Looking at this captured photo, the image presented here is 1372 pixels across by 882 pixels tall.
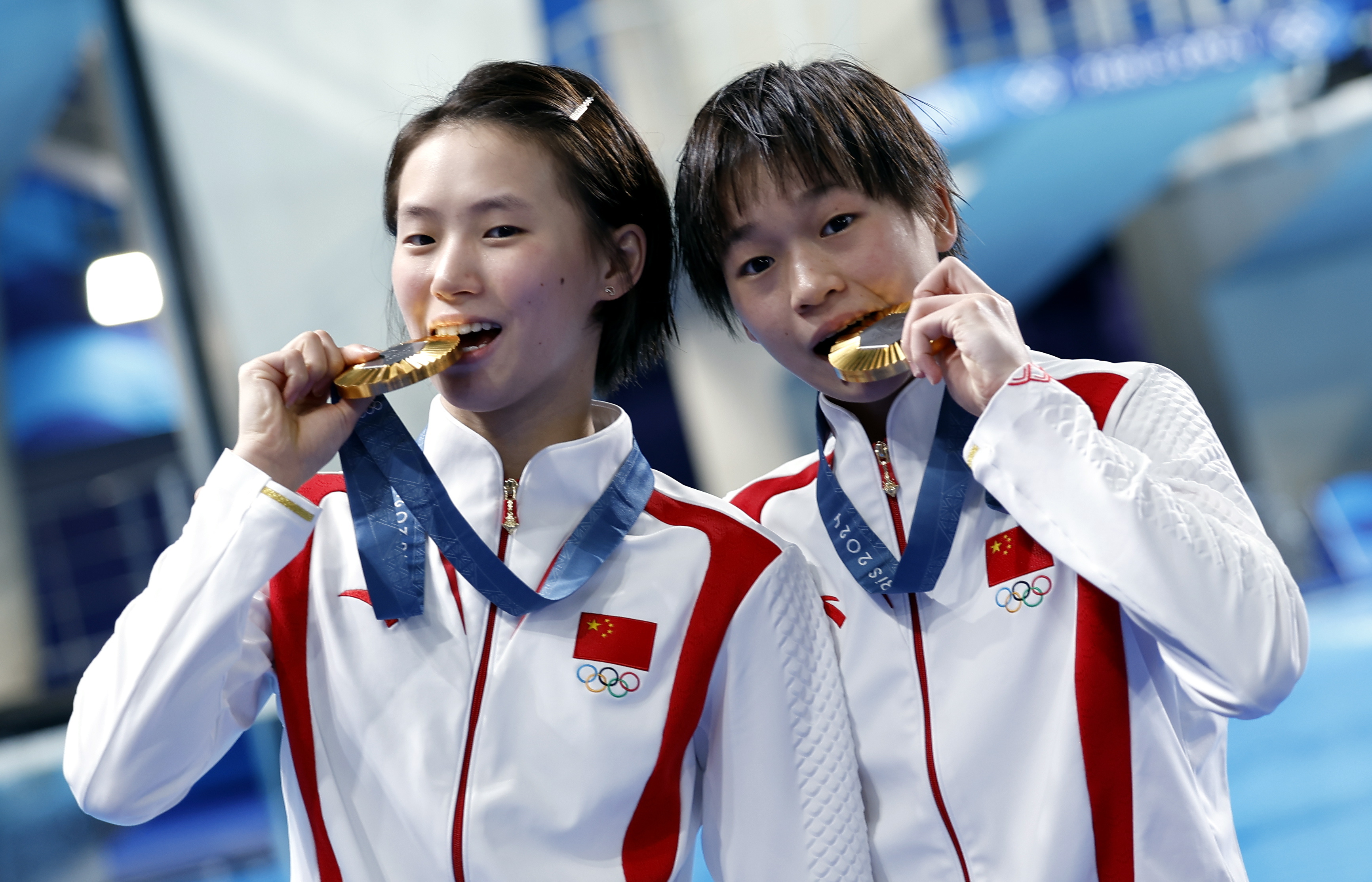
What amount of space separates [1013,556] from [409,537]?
2.43 ft

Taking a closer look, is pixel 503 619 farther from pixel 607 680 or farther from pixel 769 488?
pixel 769 488

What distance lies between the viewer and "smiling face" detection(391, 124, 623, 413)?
137 centimetres

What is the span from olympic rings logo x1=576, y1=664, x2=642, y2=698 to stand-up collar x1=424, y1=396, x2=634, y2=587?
0.41 feet

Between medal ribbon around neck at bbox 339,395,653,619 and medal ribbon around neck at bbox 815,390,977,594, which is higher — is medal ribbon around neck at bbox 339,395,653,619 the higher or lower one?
the higher one

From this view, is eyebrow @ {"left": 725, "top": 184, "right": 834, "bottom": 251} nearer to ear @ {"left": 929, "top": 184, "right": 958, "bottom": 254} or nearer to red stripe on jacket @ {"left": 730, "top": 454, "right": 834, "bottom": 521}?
ear @ {"left": 929, "top": 184, "right": 958, "bottom": 254}

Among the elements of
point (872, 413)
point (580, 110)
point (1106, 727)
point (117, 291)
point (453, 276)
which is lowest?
point (1106, 727)

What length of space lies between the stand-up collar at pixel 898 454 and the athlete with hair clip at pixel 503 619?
0.13 m

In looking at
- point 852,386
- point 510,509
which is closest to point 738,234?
point 852,386

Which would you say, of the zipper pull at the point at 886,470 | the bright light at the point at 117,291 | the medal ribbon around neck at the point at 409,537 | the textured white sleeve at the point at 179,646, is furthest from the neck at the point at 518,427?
the bright light at the point at 117,291

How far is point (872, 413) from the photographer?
1.59m

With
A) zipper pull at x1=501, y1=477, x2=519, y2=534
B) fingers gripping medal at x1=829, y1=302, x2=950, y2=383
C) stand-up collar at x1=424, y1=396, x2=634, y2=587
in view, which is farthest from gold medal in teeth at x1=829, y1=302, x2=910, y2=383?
zipper pull at x1=501, y1=477, x2=519, y2=534

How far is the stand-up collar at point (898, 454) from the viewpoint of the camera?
1518mm

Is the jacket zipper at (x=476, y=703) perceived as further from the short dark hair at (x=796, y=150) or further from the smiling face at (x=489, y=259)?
the short dark hair at (x=796, y=150)

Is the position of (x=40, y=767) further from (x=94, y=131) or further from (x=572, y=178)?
(x=94, y=131)
